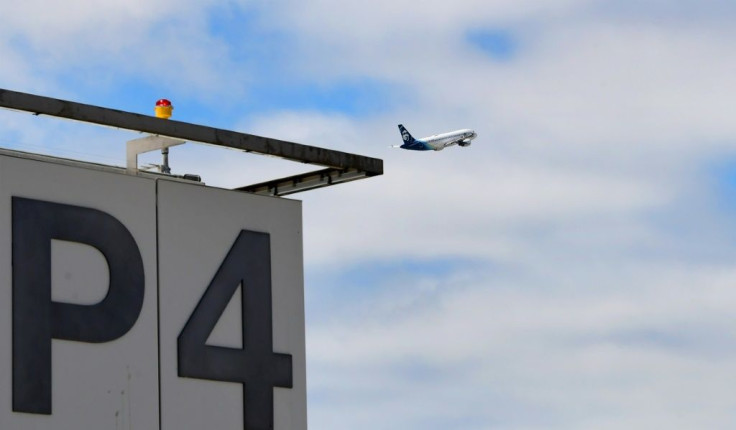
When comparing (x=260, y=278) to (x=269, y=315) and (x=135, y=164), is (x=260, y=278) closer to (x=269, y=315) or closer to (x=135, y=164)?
(x=269, y=315)

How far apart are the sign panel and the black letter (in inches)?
0.7

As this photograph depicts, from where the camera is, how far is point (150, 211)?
22234 millimetres

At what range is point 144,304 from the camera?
2184 cm

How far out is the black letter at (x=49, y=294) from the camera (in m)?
20.4

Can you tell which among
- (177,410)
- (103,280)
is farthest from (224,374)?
(103,280)

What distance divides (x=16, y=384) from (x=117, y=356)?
1580mm

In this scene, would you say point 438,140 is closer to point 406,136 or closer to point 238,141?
point 406,136

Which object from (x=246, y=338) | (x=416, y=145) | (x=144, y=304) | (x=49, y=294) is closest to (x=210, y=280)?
(x=246, y=338)

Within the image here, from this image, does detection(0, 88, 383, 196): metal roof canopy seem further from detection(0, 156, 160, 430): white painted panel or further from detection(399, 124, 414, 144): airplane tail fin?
detection(399, 124, 414, 144): airplane tail fin

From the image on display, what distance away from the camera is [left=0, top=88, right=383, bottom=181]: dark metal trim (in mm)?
20422

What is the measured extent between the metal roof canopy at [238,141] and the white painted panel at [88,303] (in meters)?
0.78

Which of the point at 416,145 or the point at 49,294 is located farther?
the point at 416,145

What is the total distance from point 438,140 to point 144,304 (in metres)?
148

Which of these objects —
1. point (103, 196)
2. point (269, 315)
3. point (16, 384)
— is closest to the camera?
point (16, 384)
